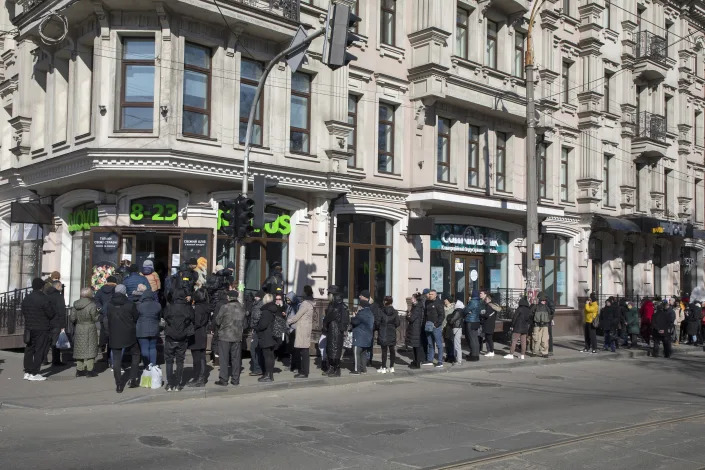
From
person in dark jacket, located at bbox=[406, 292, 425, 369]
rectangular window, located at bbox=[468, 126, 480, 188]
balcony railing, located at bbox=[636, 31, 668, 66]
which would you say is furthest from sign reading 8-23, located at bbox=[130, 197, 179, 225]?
balcony railing, located at bbox=[636, 31, 668, 66]

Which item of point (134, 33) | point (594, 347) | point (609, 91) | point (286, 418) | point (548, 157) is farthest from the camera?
point (609, 91)

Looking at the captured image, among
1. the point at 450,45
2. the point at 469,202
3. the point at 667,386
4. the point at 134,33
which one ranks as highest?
the point at 450,45

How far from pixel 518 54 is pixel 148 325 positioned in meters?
18.9

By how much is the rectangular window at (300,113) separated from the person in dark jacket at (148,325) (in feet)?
26.0

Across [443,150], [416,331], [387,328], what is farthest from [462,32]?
[387,328]

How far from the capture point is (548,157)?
28.1m

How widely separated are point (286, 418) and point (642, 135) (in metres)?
26.6

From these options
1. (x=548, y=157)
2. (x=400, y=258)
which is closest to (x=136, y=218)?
(x=400, y=258)

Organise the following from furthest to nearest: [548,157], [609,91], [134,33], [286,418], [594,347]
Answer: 1. [609,91]
2. [548,157]
3. [594,347]
4. [134,33]
5. [286,418]

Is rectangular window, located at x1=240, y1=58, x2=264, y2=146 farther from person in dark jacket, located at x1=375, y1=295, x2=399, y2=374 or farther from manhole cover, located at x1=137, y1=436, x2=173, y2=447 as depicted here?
manhole cover, located at x1=137, y1=436, x2=173, y2=447

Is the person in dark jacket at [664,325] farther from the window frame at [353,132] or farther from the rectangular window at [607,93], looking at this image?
the rectangular window at [607,93]

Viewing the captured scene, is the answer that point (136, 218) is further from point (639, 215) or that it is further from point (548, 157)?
point (639, 215)

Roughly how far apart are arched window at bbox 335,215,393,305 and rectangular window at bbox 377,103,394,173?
1708 millimetres

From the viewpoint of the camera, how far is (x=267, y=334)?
13.5m
